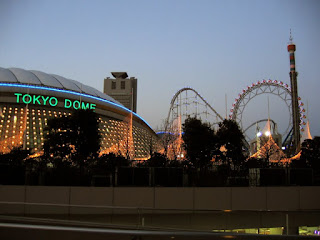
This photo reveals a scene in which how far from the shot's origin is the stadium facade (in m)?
56.5

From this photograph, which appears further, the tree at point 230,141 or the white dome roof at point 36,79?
the white dome roof at point 36,79

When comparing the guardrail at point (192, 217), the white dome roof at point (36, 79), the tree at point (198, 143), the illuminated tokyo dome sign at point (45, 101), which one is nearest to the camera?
the guardrail at point (192, 217)

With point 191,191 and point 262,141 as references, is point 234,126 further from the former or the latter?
point 262,141

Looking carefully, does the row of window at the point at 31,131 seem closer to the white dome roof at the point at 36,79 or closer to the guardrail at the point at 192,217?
the white dome roof at the point at 36,79

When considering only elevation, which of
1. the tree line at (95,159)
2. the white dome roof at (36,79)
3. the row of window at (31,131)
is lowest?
the tree line at (95,159)

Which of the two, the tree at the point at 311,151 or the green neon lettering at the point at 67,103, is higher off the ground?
Result: the green neon lettering at the point at 67,103

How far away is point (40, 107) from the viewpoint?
6159cm

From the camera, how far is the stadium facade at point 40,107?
56531 millimetres

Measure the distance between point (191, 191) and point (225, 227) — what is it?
8949 millimetres

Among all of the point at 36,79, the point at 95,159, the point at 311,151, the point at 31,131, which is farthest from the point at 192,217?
the point at 36,79

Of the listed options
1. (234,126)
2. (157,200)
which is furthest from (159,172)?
(234,126)

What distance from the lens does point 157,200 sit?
18859 mm

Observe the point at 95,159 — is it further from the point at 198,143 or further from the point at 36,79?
the point at 36,79

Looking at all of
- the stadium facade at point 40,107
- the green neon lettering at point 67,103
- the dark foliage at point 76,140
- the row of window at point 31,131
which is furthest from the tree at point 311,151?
the green neon lettering at point 67,103
